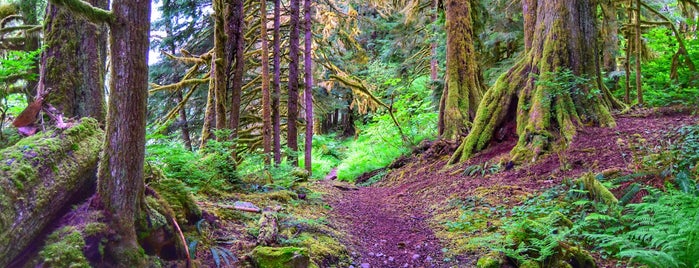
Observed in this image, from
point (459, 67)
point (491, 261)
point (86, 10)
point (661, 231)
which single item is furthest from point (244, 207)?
point (459, 67)

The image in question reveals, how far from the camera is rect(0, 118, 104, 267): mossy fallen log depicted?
7.81 ft

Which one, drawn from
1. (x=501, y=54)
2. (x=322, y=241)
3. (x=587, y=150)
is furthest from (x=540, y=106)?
(x=501, y=54)

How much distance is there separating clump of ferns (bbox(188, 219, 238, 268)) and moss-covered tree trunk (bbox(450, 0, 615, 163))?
18.1 ft

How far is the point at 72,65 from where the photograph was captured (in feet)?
12.1

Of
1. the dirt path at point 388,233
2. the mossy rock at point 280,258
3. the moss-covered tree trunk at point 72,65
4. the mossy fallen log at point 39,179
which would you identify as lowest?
the dirt path at point 388,233

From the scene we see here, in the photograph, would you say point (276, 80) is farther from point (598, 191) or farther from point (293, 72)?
point (598, 191)

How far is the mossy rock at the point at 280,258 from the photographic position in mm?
3471

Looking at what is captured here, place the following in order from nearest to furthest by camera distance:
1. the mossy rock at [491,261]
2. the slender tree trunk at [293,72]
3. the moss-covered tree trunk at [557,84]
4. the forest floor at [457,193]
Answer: the mossy rock at [491,261] < the forest floor at [457,193] < the moss-covered tree trunk at [557,84] < the slender tree trunk at [293,72]

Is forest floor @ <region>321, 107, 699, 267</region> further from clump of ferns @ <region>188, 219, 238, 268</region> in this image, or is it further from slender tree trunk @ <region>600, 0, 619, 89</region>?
slender tree trunk @ <region>600, 0, 619, 89</region>

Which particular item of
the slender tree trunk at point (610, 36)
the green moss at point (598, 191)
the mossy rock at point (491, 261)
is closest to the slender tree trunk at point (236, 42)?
the mossy rock at point (491, 261)

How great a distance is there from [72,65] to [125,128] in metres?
1.44

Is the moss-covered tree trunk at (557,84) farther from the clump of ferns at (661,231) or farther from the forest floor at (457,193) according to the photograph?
the clump of ferns at (661,231)

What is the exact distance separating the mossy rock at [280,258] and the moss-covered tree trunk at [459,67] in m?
8.36

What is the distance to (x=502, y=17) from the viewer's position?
14.0m
